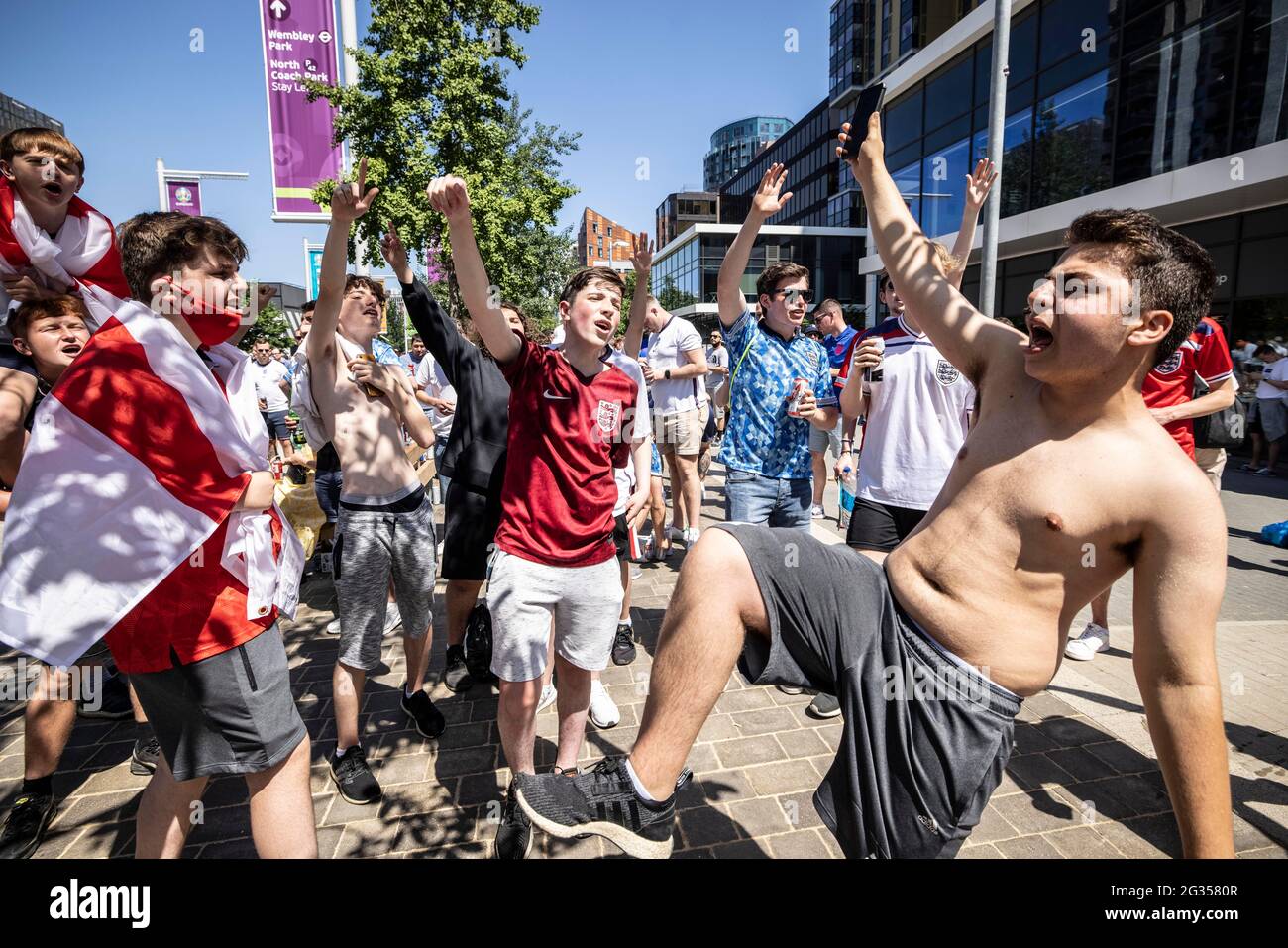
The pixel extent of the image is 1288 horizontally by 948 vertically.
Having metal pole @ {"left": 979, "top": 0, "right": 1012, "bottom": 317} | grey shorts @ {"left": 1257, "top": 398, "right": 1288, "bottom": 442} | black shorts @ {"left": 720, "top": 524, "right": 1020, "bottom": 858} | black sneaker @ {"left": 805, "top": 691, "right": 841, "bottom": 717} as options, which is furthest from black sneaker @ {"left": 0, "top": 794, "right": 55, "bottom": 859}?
grey shorts @ {"left": 1257, "top": 398, "right": 1288, "bottom": 442}

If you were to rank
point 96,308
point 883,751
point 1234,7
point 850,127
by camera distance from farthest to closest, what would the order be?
point 1234,7 → point 850,127 → point 96,308 → point 883,751

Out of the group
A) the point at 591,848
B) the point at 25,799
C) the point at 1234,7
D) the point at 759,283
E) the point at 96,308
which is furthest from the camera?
the point at 1234,7

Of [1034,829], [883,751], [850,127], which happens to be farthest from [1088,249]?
[1034,829]

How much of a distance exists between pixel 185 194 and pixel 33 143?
14.6m

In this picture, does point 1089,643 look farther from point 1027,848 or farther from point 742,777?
point 742,777

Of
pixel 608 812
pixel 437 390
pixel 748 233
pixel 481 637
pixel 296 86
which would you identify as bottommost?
pixel 481 637

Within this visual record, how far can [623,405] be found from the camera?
124 inches

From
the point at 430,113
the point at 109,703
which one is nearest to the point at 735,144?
the point at 430,113

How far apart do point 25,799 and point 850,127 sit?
180 inches

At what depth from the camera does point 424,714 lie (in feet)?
12.1

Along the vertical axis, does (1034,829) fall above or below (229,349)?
below

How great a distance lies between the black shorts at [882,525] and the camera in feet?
12.2

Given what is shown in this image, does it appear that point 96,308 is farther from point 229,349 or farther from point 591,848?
point 591,848

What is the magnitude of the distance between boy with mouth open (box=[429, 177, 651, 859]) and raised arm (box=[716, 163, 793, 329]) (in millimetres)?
734
